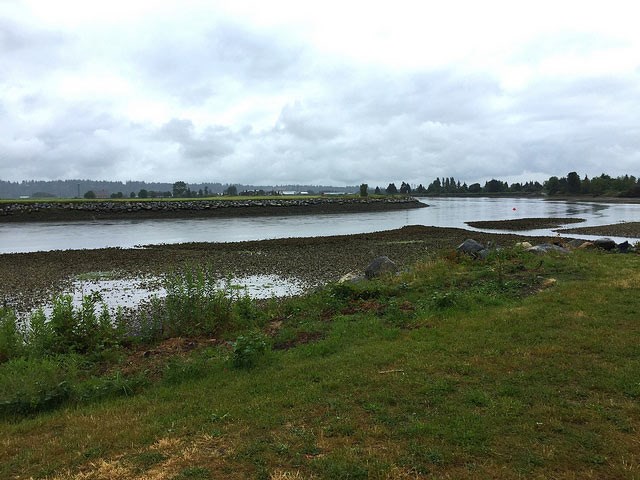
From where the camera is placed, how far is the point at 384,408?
5383 millimetres

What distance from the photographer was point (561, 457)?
4.19 meters

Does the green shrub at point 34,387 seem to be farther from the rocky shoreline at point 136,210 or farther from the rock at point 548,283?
the rocky shoreline at point 136,210

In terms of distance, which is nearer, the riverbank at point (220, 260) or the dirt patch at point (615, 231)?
the riverbank at point (220, 260)

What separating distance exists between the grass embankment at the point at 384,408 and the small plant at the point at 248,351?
0.18 ft

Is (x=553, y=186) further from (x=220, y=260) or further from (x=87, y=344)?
(x=87, y=344)

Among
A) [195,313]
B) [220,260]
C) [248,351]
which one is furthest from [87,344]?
[220,260]

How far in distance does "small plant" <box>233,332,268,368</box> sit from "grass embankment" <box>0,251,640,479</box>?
55 millimetres

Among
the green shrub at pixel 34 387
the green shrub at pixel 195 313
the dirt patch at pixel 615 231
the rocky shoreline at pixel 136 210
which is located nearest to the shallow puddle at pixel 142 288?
the green shrub at pixel 195 313

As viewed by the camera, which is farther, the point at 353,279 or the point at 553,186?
the point at 553,186

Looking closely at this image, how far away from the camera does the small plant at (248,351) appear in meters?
7.45

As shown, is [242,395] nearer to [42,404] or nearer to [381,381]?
[381,381]

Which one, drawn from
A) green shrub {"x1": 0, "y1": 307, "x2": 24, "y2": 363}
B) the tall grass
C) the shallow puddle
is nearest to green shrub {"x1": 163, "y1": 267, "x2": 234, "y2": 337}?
the tall grass

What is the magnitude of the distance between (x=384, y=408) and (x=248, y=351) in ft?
9.40

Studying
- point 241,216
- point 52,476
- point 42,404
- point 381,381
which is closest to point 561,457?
point 381,381
